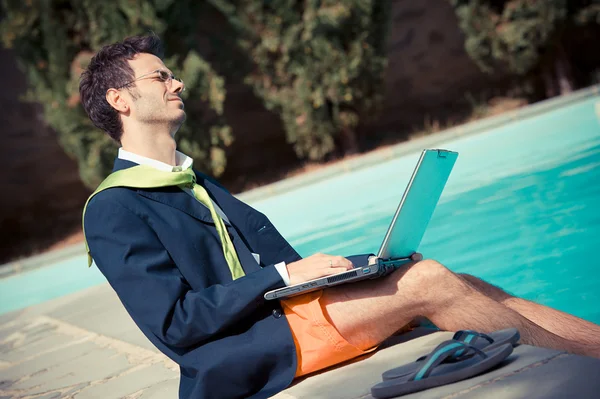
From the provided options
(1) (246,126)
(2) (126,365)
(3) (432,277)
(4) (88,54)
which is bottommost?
(2) (126,365)

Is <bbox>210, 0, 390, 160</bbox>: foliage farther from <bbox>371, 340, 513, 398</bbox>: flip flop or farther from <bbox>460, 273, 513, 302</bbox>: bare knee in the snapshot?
<bbox>371, 340, 513, 398</bbox>: flip flop

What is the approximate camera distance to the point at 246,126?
43.0 feet

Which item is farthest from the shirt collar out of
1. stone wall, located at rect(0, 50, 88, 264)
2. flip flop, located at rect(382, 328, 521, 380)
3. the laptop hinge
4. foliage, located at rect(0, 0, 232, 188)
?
stone wall, located at rect(0, 50, 88, 264)

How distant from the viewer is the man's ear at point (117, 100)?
2.62 meters

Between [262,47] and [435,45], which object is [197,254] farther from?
[435,45]

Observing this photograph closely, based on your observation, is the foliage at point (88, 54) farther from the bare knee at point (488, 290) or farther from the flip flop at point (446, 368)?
the flip flop at point (446, 368)

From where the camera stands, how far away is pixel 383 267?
2.33 meters

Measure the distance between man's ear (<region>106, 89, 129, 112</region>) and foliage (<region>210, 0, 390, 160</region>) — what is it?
811cm

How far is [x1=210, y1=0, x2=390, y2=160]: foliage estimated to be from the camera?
1055cm

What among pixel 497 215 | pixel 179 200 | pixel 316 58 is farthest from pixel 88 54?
pixel 179 200

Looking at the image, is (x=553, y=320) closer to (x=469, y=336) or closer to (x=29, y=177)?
(x=469, y=336)

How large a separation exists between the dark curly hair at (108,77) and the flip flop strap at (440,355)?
1.42 metres

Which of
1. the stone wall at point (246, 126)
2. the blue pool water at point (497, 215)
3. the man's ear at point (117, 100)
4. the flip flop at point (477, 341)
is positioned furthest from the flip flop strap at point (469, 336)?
the stone wall at point (246, 126)

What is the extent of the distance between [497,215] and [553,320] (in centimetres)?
371
